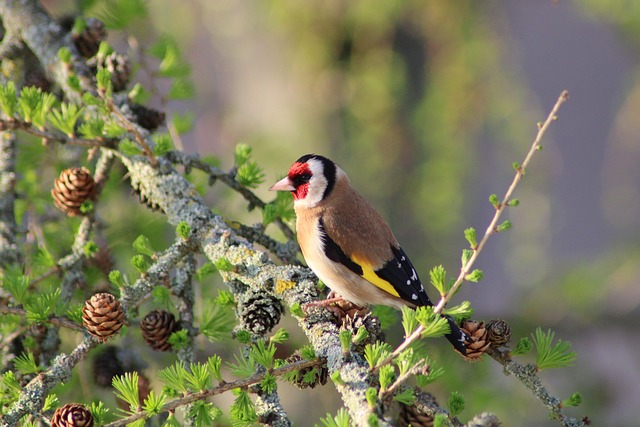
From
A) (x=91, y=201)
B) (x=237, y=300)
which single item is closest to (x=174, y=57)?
(x=91, y=201)

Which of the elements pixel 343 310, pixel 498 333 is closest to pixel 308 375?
Answer: pixel 343 310

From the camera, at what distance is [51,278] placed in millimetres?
2053

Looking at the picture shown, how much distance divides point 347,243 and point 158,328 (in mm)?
729

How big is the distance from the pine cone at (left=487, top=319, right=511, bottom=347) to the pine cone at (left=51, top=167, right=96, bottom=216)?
3.61 ft

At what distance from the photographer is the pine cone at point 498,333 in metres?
1.63

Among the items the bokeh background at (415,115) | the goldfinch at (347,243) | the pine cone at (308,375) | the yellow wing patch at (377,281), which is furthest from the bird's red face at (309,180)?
the bokeh background at (415,115)

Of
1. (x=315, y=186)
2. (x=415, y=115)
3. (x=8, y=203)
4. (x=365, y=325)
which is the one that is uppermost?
(x=365, y=325)

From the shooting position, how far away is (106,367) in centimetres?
212

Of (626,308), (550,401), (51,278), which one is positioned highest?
(550,401)

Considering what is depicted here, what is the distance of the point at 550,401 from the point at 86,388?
1.29m

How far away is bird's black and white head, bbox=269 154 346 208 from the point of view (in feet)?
7.56

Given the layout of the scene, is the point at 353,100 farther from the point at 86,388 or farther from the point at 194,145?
the point at 194,145

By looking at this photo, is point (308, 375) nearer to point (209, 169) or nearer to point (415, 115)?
point (209, 169)

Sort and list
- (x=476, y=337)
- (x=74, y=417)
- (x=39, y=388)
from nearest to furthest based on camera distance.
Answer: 1. (x=74, y=417)
2. (x=39, y=388)
3. (x=476, y=337)
